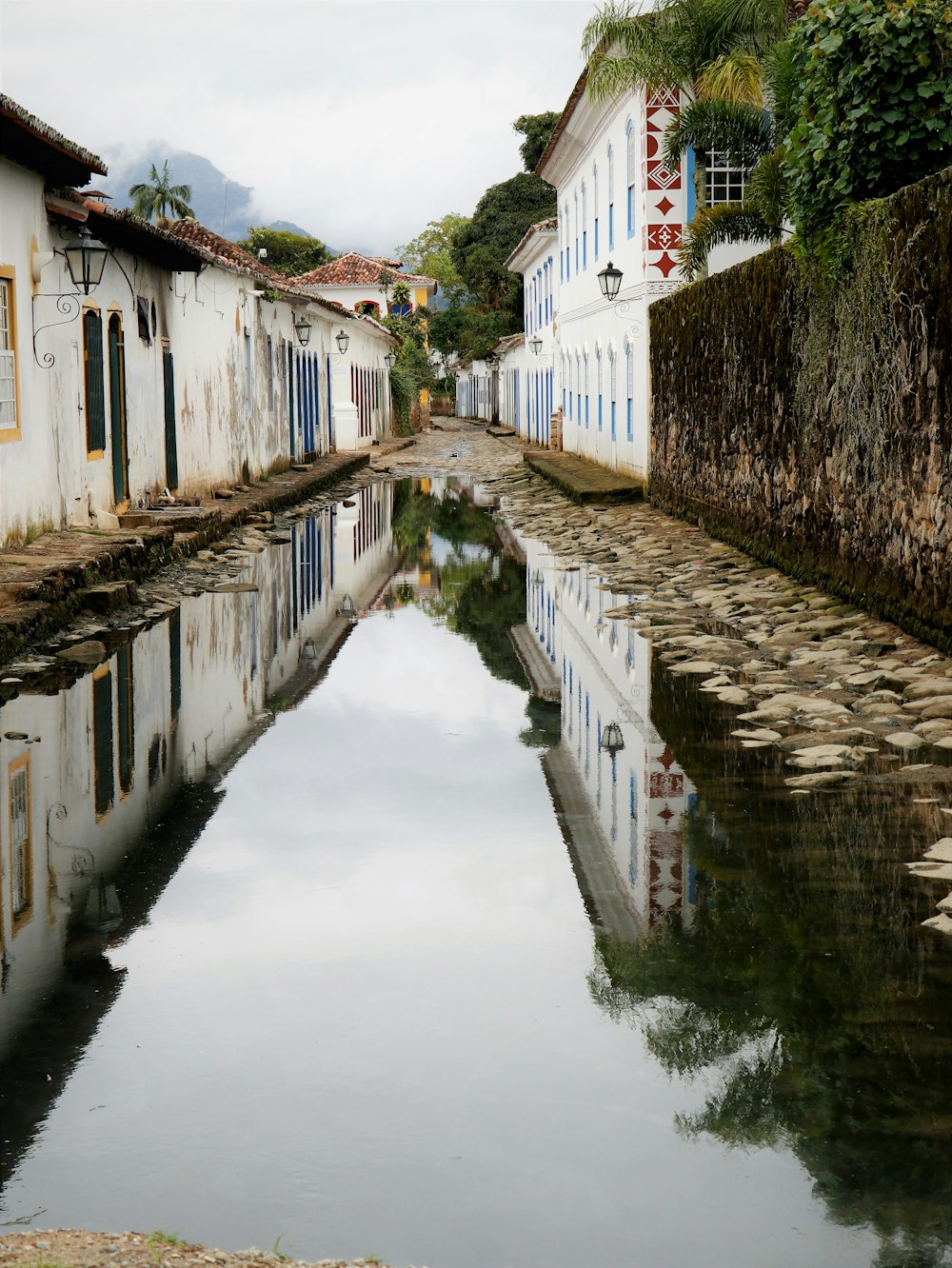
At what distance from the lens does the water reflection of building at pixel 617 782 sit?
5.27m

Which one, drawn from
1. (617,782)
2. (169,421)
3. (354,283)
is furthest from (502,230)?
(617,782)

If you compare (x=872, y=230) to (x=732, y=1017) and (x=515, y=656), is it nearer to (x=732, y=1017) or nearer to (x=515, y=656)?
(x=515, y=656)

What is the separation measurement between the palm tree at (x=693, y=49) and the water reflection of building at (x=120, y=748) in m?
9.31

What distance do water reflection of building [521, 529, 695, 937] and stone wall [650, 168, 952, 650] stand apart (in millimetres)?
1759

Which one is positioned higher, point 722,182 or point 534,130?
point 534,130

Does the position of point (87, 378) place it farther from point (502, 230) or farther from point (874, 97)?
point (502, 230)

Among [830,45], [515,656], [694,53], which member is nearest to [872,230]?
[830,45]

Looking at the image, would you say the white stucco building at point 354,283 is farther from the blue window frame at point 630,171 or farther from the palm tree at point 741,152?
the palm tree at point 741,152

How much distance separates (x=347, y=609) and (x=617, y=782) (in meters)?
6.53

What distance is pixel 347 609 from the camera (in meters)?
13.0

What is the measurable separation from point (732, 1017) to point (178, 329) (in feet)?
59.5

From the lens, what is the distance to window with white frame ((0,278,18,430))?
13.1 meters

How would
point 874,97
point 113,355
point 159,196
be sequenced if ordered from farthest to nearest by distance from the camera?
point 159,196 < point 113,355 < point 874,97

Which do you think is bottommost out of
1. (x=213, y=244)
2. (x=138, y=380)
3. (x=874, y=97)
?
(x=138, y=380)
